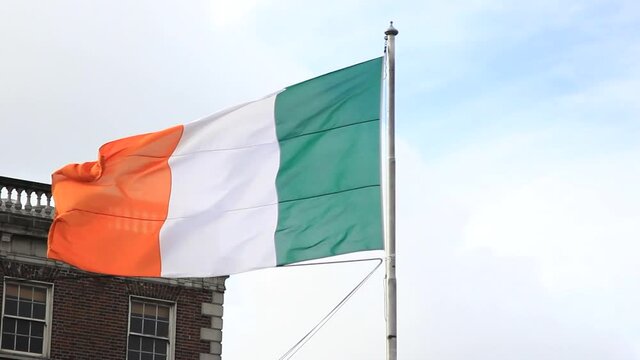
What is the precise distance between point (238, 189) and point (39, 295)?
14.4m

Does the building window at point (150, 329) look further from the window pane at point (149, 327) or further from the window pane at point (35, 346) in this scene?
the window pane at point (35, 346)

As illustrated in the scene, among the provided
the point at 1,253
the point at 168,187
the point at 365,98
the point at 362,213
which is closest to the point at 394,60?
the point at 365,98

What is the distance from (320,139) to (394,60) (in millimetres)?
1625

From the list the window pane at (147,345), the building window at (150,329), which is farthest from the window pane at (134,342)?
the window pane at (147,345)

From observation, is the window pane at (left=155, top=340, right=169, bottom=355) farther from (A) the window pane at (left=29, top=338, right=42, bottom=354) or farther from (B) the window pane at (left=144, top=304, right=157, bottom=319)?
(A) the window pane at (left=29, top=338, right=42, bottom=354)

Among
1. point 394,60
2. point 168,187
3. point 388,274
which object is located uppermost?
point 394,60

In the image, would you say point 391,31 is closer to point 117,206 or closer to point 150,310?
point 117,206

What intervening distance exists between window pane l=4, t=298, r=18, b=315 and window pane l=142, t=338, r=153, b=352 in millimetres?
3257

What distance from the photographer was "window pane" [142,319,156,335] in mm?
38469

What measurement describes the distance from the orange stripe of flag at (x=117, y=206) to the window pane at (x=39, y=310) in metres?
12.5

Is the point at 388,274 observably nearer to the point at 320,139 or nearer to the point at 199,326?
the point at 320,139

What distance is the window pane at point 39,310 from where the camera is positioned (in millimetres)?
37094

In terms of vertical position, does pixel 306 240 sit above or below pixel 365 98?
Result: below

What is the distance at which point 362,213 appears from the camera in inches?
906
